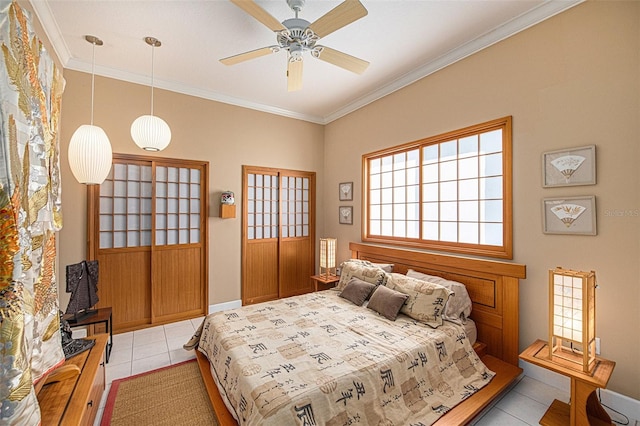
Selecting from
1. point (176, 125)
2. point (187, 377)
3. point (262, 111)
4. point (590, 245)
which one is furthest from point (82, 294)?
point (590, 245)

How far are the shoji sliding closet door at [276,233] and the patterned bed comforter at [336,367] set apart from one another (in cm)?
166

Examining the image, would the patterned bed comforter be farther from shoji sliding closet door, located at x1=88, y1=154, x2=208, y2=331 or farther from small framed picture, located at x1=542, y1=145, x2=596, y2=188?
small framed picture, located at x1=542, y1=145, x2=596, y2=188

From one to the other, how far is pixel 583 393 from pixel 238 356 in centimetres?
228

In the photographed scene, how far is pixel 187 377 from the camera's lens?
2.50m

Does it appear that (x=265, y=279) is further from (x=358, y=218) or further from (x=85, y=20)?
(x=85, y=20)

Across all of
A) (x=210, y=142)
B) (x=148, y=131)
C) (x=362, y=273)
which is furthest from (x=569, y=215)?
(x=210, y=142)

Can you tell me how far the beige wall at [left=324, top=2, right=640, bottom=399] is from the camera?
1961 mm

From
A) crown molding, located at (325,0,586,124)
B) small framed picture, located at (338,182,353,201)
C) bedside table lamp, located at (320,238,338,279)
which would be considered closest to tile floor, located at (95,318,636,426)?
bedside table lamp, located at (320,238,338,279)

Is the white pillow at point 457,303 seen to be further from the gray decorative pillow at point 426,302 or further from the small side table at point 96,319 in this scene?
the small side table at point 96,319

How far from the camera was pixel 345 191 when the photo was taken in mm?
4621

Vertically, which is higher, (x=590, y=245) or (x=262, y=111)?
(x=262, y=111)

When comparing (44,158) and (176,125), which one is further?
(176,125)

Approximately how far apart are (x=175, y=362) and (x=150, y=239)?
1.66 m

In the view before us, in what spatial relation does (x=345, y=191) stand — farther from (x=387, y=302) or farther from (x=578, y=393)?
(x=578, y=393)
